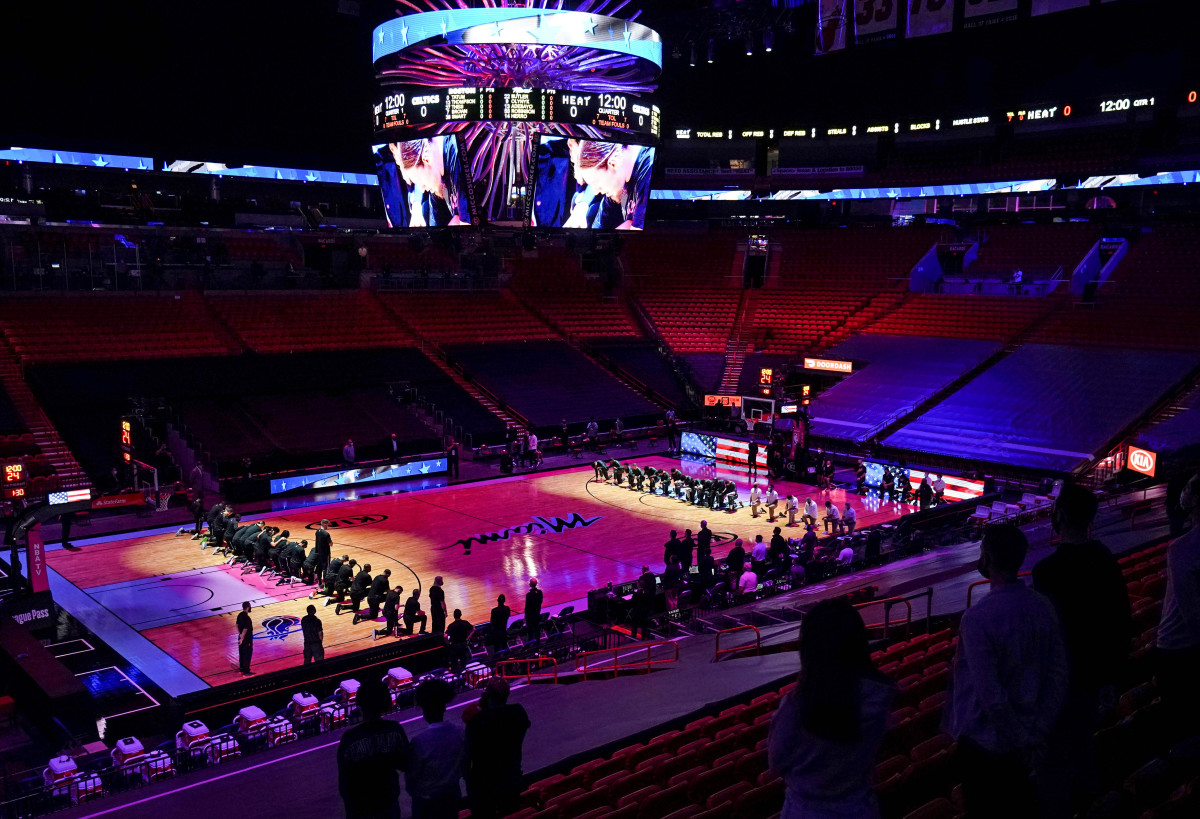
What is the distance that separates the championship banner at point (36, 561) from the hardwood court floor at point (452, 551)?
1595 millimetres

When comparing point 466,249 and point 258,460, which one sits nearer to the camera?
point 258,460

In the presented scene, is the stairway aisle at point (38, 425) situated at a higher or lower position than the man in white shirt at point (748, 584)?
higher

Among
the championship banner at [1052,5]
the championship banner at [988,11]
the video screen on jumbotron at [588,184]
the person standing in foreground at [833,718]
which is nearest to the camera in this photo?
the person standing in foreground at [833,718]

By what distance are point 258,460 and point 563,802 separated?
24.3 meters

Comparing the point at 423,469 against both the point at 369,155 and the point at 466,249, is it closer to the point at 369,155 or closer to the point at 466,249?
the point at 466,249

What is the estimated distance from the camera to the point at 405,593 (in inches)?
760

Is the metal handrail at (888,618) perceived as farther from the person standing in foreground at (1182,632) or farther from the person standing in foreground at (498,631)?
the person standing in foreground at (498,631)

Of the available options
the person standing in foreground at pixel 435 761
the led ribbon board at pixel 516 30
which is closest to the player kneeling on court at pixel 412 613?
the person standing in foreground at pixel 435 761

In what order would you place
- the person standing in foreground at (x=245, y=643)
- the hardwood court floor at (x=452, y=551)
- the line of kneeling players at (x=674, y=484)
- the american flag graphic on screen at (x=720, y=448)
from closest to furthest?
the person standing in foreground at (x=245, y=643) < the hardwood court floor at (x=452, y=551) < the line of kneeling players at (x=674, y=484) < the american flag graphic on screen at (x=720, y=448)

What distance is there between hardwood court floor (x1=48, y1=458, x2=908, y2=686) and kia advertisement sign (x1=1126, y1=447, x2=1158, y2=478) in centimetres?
612

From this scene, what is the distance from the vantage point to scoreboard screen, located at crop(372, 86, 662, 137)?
80.5ft

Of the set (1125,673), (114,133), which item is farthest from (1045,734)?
(114,133)

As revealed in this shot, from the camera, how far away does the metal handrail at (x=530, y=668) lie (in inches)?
519

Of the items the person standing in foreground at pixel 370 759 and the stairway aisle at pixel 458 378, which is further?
the stairway aisle at pixel 458 378
